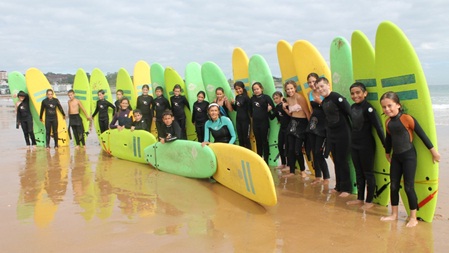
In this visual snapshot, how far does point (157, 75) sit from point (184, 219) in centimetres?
503

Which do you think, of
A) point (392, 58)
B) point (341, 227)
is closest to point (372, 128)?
point (392, 58)

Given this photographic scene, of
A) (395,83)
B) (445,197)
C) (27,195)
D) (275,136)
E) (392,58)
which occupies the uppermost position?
(392,58)

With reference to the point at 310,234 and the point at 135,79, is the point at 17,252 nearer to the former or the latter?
the point at 310,234

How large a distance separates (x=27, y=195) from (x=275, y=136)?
341 centimetres

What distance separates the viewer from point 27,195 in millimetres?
3986

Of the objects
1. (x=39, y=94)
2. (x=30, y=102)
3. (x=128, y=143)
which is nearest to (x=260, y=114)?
(x=128, y=143)

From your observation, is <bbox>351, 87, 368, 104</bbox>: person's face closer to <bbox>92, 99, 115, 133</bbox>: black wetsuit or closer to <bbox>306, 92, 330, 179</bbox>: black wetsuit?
<bbox>306, 92, 330, 179</bbox>: black wetsuit

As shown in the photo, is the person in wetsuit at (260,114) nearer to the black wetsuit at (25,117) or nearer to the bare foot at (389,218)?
the bare foot at (389,218)

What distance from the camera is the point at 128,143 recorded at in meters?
6.18

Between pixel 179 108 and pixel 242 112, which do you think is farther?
pixel 179 108

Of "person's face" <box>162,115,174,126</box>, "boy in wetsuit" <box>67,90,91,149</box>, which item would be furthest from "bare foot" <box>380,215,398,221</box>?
"boy in wetsuit" <box>67,90,91,149</box>

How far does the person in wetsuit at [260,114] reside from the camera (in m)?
5.31

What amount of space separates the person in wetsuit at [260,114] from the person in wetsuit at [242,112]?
0.15 metres

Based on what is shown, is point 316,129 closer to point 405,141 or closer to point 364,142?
point 364,142
